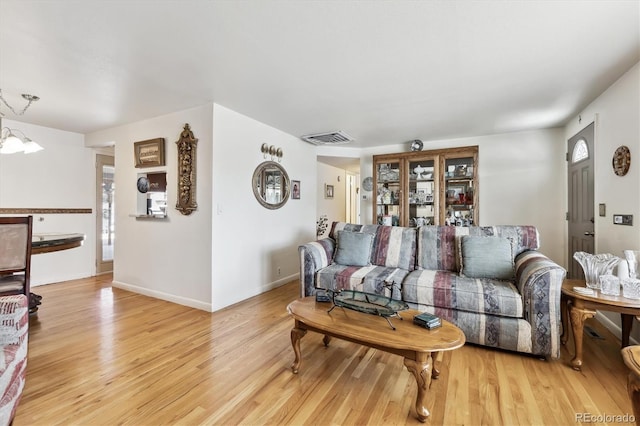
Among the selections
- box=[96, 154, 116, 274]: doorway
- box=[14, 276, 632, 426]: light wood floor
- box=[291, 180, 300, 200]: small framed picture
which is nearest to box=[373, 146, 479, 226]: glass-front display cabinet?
box=[291, 180, 300, 200]: small framed picture

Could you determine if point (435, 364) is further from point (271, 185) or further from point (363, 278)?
point (271, 185)

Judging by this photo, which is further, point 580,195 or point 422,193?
point 422,193

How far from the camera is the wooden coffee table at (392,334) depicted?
147 cm

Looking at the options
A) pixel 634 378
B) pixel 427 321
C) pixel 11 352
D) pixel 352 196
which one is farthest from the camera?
pixel 352 196

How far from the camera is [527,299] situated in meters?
2.10

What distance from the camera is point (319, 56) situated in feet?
6.81

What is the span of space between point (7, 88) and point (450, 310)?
4399 millimetres

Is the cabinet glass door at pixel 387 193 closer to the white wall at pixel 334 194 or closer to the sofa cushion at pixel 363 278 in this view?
the white wall at pixel 334 194

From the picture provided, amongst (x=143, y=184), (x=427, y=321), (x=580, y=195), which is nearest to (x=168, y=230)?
(x=143, y=184)

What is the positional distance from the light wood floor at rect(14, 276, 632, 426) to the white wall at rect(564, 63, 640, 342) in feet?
2.63

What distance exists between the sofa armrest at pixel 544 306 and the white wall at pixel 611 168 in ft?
2.62

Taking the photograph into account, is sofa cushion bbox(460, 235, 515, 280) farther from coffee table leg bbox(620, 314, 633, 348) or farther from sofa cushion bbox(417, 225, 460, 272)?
coffee table leg bbox(620, 314, 633, 348)

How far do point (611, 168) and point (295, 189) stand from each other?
3.46 meters

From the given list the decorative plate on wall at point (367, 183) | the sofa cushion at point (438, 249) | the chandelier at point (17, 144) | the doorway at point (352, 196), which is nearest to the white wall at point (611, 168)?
the sofa cushion at point (438, 249)
